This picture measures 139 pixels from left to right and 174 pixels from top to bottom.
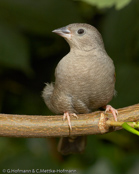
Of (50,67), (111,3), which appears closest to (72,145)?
(50,67)

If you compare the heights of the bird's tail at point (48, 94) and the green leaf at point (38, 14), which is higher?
the green leaf at point (38, 14)

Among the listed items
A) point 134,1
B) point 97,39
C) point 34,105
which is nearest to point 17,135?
point 97,39

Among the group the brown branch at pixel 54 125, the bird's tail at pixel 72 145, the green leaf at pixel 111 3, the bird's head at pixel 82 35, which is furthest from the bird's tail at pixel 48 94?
the green leaf at pixel 111 3

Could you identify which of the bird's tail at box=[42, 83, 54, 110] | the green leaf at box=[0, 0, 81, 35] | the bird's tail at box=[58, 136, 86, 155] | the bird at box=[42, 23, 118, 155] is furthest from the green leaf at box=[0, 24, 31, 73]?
the bird's tail at box=[58, 136, 86, 155]

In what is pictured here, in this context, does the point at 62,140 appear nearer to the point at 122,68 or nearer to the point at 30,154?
the point at 30,154

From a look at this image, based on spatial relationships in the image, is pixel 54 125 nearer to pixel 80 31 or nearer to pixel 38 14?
pixel 80 31

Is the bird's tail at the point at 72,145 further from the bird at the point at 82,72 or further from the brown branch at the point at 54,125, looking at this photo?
the brown branch at the point at 54,125
